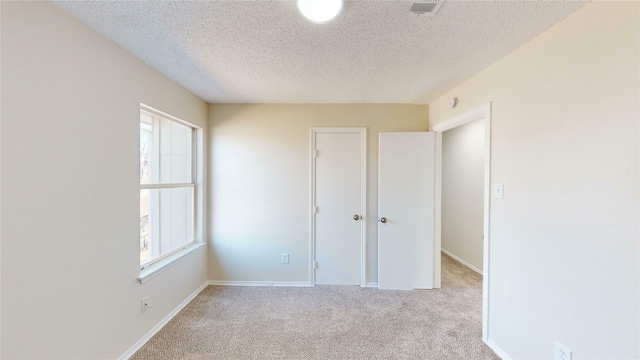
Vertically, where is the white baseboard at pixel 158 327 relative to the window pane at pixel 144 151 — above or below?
below

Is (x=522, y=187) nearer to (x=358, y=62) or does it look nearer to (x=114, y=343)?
(x=358, y=62)

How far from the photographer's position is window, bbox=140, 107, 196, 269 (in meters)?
2.11

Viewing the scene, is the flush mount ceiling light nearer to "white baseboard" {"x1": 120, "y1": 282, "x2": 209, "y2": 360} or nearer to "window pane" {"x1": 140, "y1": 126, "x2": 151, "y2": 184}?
"window pane" {"x1": 140, "y1": 126, "x2": 151, "y2": 184}

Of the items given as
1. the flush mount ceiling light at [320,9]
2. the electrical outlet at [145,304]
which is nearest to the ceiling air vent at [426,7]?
the flush mount ceiling light at [320,9]

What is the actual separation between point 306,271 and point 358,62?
8.14 ft

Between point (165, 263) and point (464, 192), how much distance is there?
4190mm

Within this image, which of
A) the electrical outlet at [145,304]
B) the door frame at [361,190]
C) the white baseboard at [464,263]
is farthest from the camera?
the white baseboard at [464,263]

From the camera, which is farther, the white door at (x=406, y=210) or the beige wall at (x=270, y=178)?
the beige wall at (x=270, y=178)

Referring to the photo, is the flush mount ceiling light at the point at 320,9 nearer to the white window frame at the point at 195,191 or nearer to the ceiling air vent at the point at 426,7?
the ceiling air vent at the point at 426,7

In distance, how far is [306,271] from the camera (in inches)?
120

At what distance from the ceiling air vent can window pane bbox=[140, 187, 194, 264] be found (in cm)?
242

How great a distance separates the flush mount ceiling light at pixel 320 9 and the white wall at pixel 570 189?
1.35 metres

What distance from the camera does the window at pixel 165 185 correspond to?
211cm

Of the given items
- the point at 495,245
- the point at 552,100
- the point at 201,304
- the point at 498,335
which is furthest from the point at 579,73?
the point at 201,304
